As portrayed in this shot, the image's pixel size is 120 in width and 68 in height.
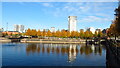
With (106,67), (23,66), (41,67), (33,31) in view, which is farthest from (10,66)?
(33,31)

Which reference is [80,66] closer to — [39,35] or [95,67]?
[95,67]

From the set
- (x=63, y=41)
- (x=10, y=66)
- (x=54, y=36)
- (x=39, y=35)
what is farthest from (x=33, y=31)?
(x=10, y=66)

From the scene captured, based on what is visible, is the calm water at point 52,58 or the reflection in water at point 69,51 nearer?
the calm water at point 52,58

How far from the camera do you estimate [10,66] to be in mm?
32156

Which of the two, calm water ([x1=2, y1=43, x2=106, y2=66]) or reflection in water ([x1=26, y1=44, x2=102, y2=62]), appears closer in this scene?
calm water ([x1=2, y1=43, x2=106, y2=66])

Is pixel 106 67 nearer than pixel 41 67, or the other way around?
pixel 41 67

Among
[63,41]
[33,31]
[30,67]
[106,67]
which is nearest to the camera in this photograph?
[30,67]

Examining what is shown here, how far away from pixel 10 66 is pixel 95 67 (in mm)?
15784

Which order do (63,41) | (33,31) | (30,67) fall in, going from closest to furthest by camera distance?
(30,67) < (63,41) < (33,31)

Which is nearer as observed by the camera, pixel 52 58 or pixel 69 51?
pixel 52 58

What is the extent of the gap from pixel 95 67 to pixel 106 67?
313 cm

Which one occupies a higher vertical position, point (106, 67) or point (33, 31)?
point (33, 31)

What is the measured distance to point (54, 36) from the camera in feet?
487

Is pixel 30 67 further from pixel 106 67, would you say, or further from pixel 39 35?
pixel 39 35
